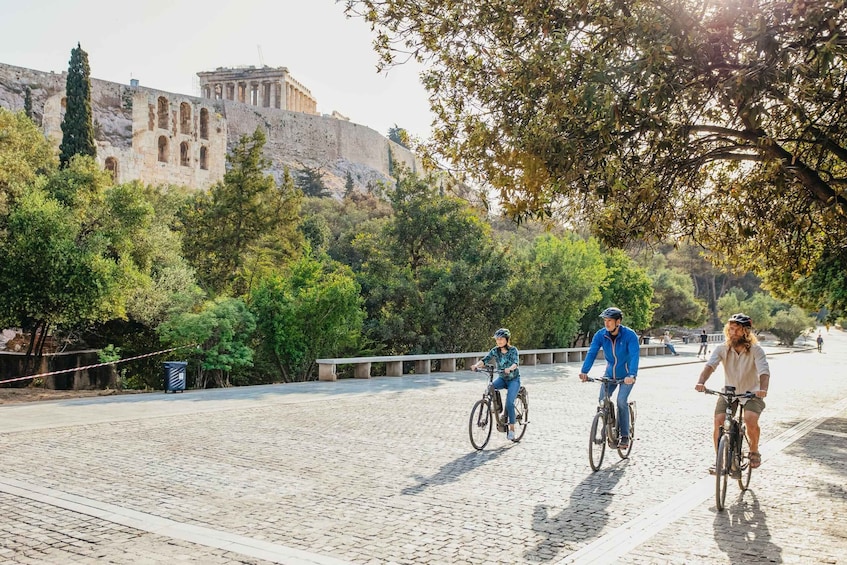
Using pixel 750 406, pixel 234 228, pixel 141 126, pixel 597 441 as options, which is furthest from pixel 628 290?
pixel 141 126

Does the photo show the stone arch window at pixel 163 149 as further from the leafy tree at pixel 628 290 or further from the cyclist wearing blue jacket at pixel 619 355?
the cyclist wearing blue jacket at pixel 619 355

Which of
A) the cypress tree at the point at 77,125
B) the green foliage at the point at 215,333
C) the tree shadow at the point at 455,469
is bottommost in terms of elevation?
the tree shadow at the point at 455,469

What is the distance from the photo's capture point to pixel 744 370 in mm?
7508

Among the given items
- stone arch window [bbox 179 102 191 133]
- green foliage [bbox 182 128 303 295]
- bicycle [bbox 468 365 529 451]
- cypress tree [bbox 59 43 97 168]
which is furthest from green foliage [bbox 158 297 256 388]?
stone arch window [bbox 179 102 191 133]

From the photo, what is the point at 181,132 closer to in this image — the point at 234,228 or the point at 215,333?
the point at 234,228

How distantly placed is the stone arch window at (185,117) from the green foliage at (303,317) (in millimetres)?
79787

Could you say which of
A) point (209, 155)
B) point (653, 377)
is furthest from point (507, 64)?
point (209, 155)

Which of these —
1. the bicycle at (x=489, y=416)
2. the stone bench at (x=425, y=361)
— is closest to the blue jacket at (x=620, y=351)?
the bicycle at (x=489, y=416)

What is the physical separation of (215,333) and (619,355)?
13517 millimetres

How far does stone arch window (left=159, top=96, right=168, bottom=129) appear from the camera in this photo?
93.2 meters

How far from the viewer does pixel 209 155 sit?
9950 centimetres

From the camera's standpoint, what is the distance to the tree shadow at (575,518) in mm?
5691

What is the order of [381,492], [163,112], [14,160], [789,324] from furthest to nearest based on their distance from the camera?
1. [163,112]
2. [789,324]
3. [14,160]
4. [381,492]

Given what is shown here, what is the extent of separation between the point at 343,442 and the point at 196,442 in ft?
6.33
